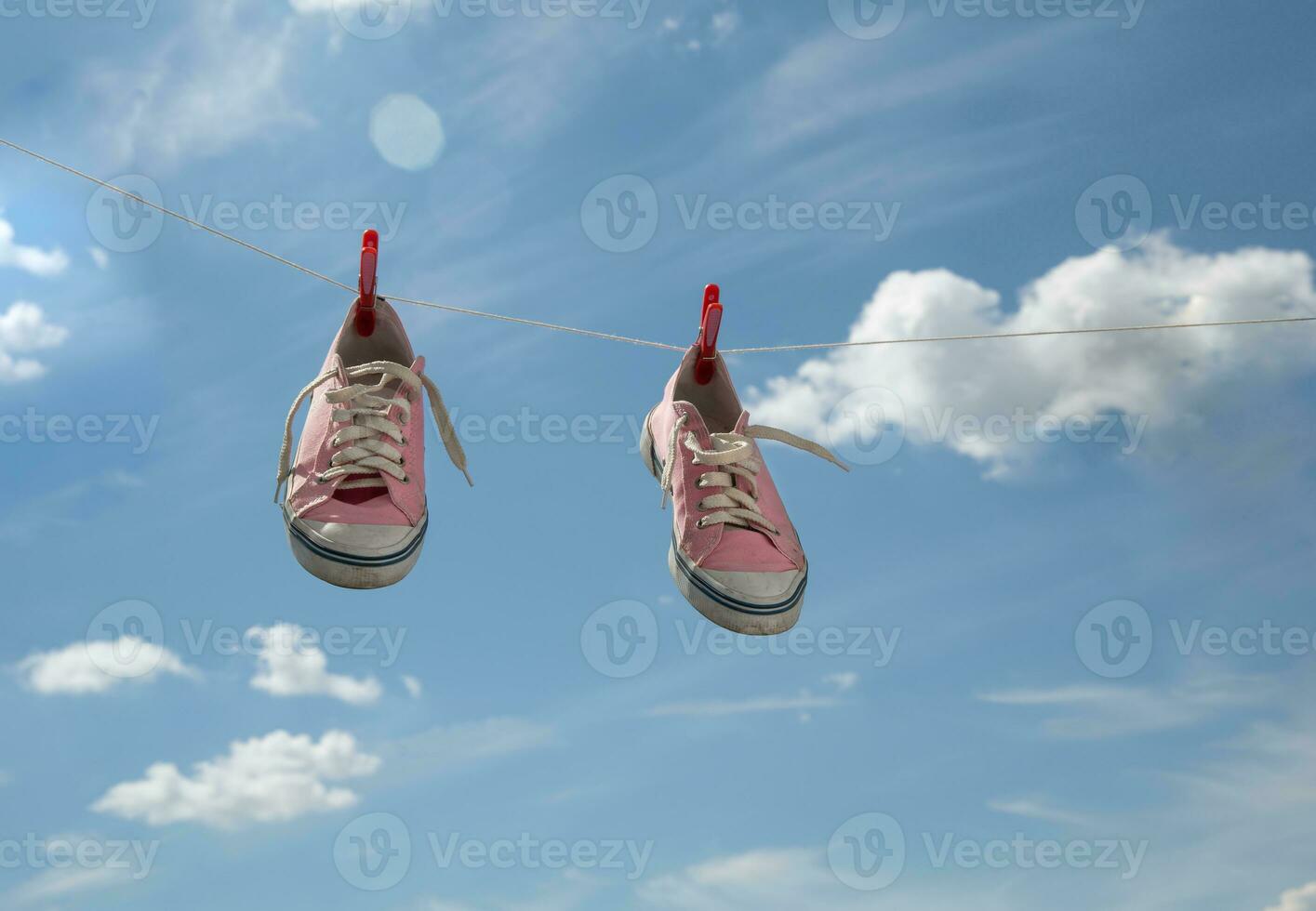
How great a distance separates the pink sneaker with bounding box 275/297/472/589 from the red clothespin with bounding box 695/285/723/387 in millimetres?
1367

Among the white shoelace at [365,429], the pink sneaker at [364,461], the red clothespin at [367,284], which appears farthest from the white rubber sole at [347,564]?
the red clothespin at [367,284]

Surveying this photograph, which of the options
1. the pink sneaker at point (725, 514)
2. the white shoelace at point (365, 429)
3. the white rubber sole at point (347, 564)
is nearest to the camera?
the white rubber sole at point (347, 564)

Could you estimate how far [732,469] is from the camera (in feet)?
19.1

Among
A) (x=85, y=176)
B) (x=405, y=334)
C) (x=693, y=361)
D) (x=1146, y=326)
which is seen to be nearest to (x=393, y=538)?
(x=405, y=334)

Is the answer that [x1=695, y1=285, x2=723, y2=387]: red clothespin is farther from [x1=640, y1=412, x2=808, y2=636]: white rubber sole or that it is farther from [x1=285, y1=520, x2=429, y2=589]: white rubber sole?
[x1=285, y1=520, x2=429, y2=589]: white rubber sole

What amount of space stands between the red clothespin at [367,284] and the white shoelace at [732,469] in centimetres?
171

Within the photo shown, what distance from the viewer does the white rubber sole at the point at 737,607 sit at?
Result: 5.48 meters

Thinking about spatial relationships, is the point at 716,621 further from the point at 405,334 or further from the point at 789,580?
the point at 405,334

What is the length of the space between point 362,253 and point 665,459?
6.09ft

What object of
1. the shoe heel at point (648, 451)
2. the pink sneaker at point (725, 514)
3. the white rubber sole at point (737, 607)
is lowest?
the white rubber sole at point (737, 607)

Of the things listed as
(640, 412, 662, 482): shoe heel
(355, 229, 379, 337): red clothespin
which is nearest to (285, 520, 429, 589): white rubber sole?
(355, 229, 379, 337): red clothespin

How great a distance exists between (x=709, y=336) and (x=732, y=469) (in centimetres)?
71

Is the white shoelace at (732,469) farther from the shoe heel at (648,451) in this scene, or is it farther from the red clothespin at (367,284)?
the red clothespin at (367,284)

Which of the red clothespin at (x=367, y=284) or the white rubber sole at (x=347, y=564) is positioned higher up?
the red clothespin at (x=367, y=284)
